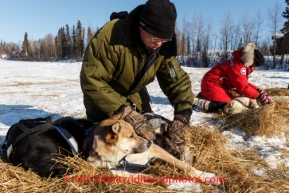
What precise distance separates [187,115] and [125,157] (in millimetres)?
977

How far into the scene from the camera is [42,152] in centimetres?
250

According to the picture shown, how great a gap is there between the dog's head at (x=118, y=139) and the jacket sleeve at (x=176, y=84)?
77cm

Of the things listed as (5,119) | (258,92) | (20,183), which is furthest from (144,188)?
(5,119)

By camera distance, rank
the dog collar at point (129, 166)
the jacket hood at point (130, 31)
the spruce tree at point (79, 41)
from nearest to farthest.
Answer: the dog collar at point (129, 166) → the jacket hood at point (130, 31) → the spruce tree at point (79, 41)

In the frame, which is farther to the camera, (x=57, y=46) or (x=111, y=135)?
(x=57, y=46)

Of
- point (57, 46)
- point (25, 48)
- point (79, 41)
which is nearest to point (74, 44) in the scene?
point (79, 41)

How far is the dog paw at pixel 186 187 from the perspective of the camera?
7.49ft

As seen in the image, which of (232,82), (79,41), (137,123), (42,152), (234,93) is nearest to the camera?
(42,152)

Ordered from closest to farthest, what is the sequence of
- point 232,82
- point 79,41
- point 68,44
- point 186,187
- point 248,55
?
point 186,187, point 248,55, point 232,82, point 79,41, point 68,44

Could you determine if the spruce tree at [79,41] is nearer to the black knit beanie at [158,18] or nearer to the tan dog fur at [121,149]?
the black knit beanie at [158,18]

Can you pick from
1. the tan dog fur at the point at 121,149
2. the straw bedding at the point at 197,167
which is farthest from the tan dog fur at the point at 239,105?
the tan dog fur at the point at 121,149

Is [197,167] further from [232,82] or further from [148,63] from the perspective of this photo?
[232,82]

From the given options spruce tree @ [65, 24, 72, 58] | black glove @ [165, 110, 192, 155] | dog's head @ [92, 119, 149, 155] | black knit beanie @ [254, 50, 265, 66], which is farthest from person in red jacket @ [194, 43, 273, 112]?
spruce tree @ [65, 24, 72, 58]

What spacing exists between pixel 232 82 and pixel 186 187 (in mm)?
3564
